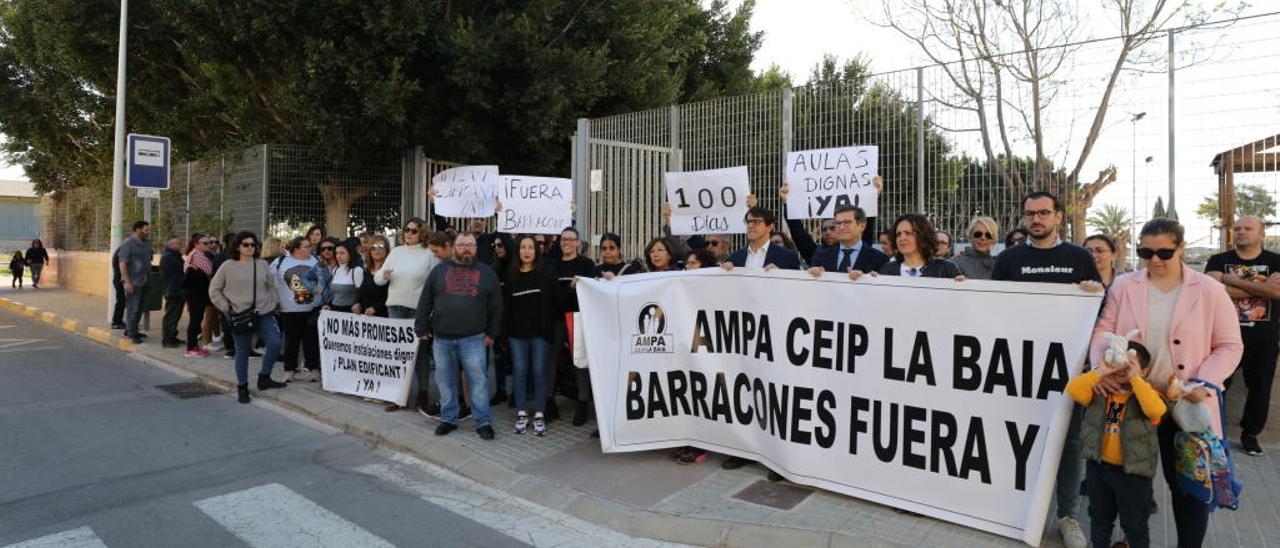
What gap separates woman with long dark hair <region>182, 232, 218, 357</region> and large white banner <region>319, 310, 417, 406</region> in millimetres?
3520

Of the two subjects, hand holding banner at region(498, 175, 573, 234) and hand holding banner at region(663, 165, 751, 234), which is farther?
hand holding banner at region(498, 175, 573, 234)

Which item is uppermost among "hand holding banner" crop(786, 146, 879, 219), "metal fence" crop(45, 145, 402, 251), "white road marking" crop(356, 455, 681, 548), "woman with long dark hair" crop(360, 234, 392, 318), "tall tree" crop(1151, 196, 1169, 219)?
"metal fence" crop(45, 145, 402, 251)

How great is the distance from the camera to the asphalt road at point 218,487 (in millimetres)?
4535

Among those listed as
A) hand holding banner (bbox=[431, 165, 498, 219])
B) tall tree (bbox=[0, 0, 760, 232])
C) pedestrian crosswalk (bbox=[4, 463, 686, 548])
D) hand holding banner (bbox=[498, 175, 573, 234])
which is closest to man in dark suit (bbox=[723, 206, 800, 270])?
pedestrian crosswalk (bbox=[4, 463, 686, 548])

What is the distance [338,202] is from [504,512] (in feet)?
41.2

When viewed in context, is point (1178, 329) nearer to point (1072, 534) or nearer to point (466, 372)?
point (1072, 534)

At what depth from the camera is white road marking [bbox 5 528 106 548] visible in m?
4.29

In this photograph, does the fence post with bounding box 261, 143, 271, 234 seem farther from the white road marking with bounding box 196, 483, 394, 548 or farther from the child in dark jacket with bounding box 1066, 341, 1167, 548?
the child in dark jacket with bounding box 1066, 341, 1167, 548

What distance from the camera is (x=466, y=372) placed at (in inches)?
263

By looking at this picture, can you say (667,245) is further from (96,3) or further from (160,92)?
(160,92)

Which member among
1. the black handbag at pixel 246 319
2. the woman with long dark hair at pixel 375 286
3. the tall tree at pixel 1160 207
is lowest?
the black handbag at pixel 246 319

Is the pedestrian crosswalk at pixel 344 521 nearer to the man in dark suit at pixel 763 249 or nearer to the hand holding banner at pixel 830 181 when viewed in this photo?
the man in dark suit at pixel 763 249

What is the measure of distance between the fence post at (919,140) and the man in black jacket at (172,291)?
1012 centimetres

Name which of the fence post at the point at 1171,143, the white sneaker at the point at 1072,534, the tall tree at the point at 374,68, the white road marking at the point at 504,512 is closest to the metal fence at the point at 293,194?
the tall tree at the point at 374,68
